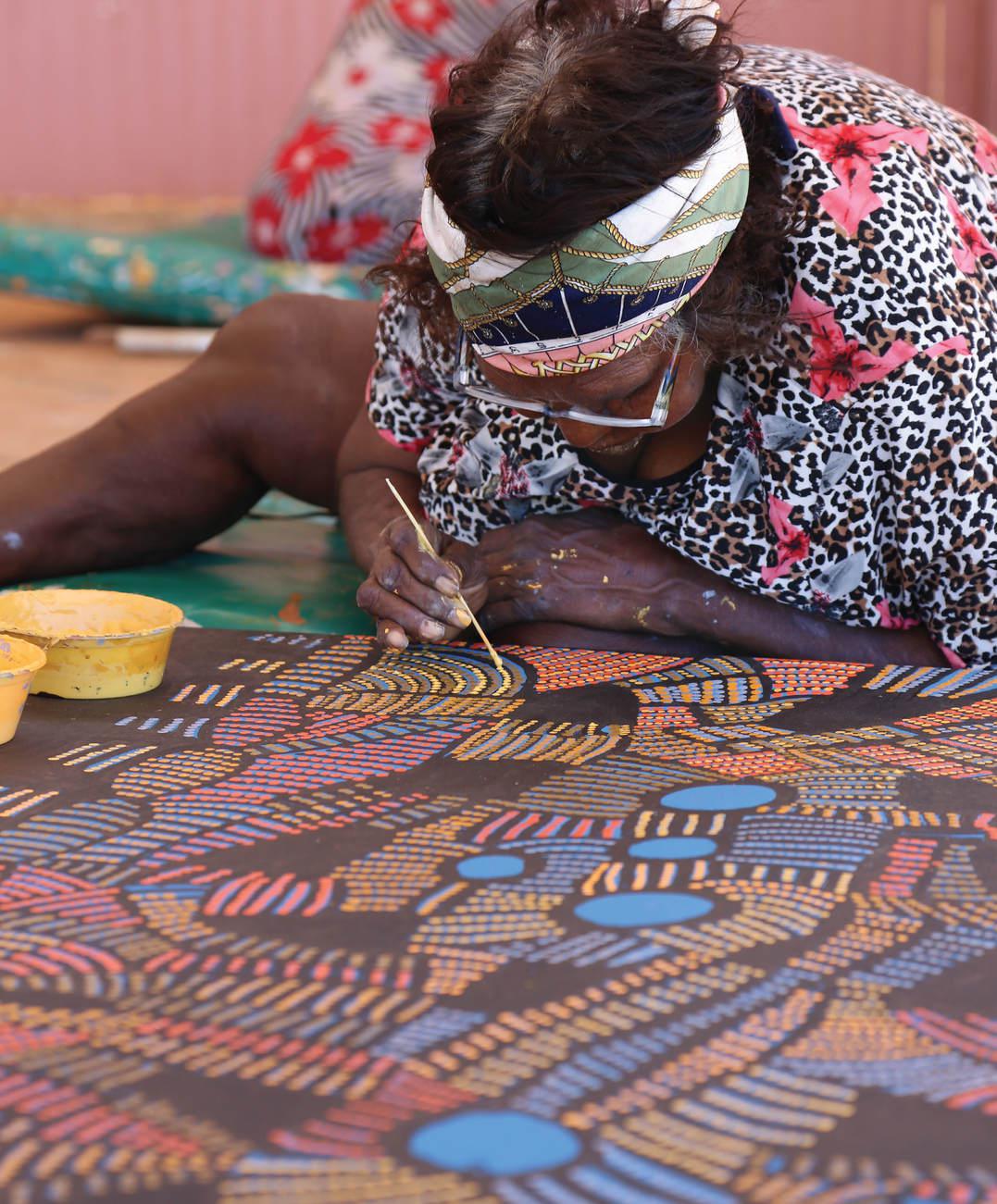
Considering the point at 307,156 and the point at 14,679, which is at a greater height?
the point at 307,156

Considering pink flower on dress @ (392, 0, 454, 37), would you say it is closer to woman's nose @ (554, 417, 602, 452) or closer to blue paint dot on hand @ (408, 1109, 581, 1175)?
woman's nose @ (554, 417, 602, 452)

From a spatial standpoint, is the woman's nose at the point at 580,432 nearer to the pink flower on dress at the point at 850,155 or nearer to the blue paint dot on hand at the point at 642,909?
the pink flower on dress at the point at 850,155

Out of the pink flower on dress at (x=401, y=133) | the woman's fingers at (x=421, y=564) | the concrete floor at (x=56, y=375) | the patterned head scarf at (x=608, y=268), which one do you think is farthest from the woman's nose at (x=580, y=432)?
the pink flower on dress at (x=401, y=133)

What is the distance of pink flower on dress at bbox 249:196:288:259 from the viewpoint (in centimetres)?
482

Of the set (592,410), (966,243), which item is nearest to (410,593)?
(592,410)

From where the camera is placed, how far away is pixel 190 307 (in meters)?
4.86

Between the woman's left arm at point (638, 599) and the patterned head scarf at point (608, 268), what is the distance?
452 millimetres

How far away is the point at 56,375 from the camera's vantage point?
4551mm

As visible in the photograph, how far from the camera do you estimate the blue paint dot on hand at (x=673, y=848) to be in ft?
3.75

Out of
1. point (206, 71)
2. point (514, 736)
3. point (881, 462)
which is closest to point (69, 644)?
point (514, 736)

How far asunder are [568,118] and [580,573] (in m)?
0.71

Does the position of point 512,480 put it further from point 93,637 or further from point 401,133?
point 401,133

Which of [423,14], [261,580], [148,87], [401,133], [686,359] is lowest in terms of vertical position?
[261,580]

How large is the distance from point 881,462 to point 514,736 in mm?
495
